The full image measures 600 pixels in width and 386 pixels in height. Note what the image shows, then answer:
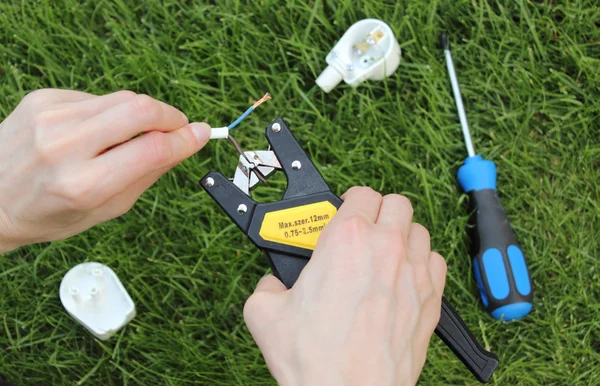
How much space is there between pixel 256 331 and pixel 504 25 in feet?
4.95

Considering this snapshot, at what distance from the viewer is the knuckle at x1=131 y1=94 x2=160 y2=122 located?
1173 mm

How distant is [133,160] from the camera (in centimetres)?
117

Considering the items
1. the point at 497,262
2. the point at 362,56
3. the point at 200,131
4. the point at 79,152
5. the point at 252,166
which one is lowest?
the point at 497,262

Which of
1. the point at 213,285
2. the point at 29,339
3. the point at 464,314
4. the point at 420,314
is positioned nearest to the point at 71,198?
the point at 420,314

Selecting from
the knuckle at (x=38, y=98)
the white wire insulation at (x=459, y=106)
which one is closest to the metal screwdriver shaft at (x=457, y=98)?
the white wire insulation at (x=459, y=106)

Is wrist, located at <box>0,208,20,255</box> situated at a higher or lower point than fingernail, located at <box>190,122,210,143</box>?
lower

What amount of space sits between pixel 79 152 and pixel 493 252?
1.29 meters

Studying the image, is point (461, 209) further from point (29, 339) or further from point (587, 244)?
point (29, 339)

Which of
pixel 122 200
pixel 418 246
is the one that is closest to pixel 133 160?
pixel 122 200

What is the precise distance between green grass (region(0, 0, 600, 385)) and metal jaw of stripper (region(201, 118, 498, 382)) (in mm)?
607

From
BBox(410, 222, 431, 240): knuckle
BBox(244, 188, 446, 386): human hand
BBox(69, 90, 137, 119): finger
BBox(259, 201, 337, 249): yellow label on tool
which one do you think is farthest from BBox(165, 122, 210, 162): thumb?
BBox(410, 222, 431, 240): knuckle

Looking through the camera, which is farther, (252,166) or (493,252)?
(493,252)

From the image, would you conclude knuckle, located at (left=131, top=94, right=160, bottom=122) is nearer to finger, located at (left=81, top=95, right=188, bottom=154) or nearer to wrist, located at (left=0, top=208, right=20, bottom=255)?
finger, located at (left=81, top=95, right=188, bottom=154)

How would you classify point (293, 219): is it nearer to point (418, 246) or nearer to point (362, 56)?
point (418, 246)
